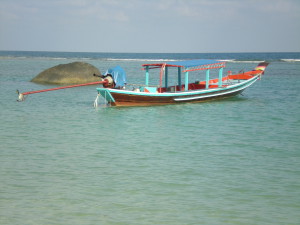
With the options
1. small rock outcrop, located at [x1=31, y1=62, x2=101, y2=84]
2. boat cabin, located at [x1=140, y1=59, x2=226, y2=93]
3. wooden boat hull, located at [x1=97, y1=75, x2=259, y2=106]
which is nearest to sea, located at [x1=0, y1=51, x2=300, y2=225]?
wooden boat hull, located at [x1=97, y1=75, x2=259, y2=106]

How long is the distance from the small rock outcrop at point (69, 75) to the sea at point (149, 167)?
49.0 feet

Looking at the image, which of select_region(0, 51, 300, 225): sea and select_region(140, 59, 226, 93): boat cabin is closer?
select_region(0, 51, 300, 225): sea

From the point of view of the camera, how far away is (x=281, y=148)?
500 inches

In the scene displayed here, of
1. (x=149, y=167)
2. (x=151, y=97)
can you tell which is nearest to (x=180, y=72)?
(x=151, y=97)

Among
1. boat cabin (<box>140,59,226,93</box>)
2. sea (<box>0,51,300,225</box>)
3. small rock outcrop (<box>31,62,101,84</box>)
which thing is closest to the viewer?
sea (<box>0,51,300,225</box>)

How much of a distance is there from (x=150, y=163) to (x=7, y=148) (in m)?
4.22

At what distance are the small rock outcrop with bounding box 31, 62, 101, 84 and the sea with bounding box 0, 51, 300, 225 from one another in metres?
14.9

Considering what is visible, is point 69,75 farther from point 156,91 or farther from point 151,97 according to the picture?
point 151,97

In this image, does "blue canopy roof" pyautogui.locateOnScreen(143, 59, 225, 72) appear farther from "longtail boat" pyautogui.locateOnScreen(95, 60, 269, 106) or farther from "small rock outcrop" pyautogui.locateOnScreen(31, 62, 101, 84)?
"small rock outcrop" pyautogui.locateOnScreen(31, 62, 101, 84)

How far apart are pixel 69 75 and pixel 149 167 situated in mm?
24881

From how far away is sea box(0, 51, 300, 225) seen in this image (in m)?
7.88

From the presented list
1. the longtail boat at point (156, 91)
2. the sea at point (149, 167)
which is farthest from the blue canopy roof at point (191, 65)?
the sea at point (149, 167)

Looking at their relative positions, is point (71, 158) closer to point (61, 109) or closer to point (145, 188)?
point (145, 188)

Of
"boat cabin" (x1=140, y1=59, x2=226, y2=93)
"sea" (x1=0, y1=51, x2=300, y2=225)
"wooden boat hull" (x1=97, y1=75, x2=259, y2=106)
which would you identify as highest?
"boat cabin" (x1=140, y1=59, x2=226, y2=93)
